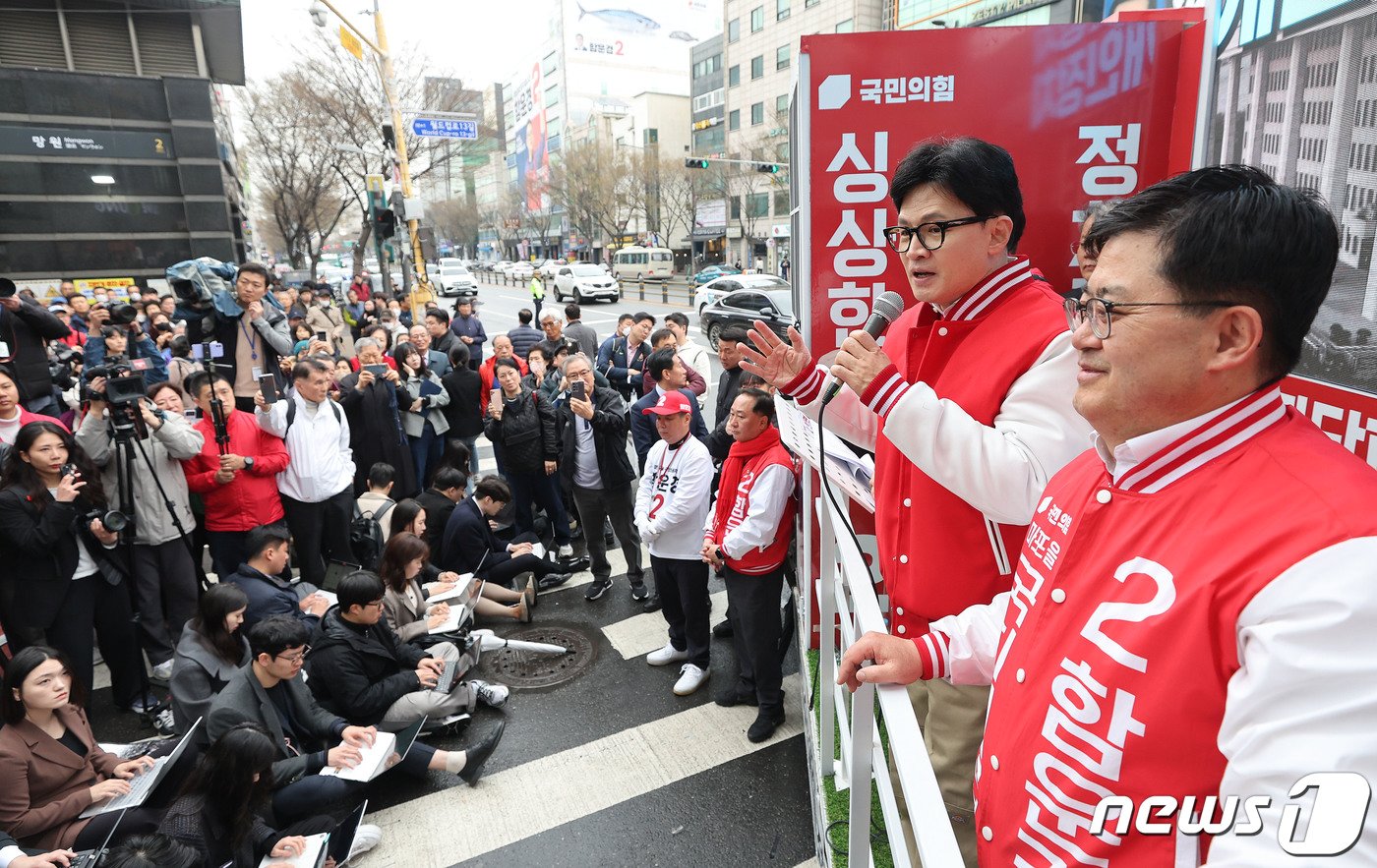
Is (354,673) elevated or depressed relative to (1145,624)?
depressed

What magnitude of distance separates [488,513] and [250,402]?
221cm

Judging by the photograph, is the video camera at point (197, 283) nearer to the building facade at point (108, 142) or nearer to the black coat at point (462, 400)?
the black coat at point (462, 400)

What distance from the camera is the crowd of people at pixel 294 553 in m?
3.02

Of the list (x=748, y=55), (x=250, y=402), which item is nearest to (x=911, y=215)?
(x=250, y=402)

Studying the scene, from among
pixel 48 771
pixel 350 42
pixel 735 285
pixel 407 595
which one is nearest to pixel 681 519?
pixel 407 595

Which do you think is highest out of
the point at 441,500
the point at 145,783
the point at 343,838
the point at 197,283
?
the point at 197,283

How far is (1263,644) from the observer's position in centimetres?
83

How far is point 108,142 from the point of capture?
1748 cm

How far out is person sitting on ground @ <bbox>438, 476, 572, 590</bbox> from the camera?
537cm

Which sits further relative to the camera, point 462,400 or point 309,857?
point 462,400

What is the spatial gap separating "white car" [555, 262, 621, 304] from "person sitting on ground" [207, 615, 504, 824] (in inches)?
1038

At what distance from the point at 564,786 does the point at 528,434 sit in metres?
3.00

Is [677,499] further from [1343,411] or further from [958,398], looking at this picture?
[1343,411]

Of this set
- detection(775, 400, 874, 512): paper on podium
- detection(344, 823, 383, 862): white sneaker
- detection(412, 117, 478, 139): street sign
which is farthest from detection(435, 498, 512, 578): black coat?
detection(412, 117, 478, 139): street sign
